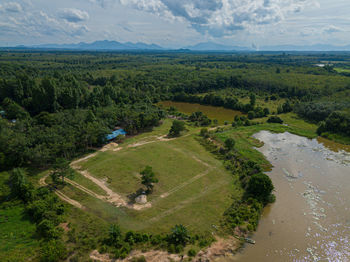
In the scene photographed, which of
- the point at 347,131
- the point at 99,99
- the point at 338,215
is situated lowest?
the point at 338,215

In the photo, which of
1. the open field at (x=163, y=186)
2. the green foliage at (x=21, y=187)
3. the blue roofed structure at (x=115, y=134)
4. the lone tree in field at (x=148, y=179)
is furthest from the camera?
the blue roofed structure at (x=115, y=134)

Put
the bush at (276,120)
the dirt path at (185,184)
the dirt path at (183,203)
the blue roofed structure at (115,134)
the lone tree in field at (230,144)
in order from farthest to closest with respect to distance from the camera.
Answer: the bush at (276,120), the blue roofed structure at (115,134), the lone tree in field at (230,144), the dirt path at (185,184), the dirt path at (183,203)

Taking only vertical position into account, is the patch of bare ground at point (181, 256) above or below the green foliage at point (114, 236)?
below

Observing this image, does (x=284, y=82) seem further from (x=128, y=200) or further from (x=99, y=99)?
(x=128, y=200)

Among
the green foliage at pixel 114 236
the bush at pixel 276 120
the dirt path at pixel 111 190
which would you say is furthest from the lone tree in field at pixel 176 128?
the green foliage at pixel 114 236

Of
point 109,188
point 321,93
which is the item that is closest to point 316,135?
point 321,93

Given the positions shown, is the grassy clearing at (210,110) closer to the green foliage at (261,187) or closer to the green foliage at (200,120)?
the green foliage at (200,120)
